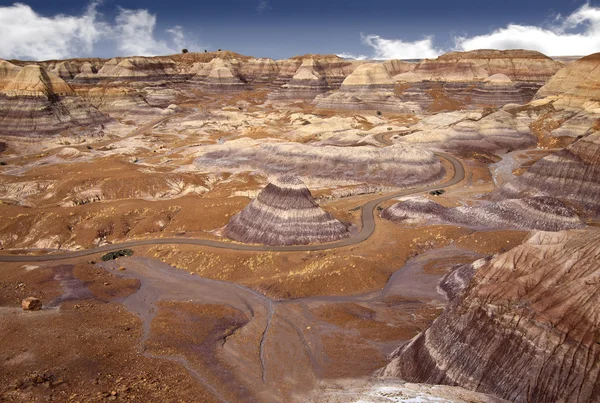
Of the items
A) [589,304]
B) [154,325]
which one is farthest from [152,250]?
[589,304]

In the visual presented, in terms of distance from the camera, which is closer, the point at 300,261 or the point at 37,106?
the point at 300,261

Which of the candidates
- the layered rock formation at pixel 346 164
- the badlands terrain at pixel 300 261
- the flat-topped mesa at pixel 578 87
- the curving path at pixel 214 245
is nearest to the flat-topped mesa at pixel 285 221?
the badlands terrain at pixel 300 261

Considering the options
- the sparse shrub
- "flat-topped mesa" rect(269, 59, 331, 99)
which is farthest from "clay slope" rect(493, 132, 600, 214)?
"flat-topped mesa" rect(269, 59, 331, 99)

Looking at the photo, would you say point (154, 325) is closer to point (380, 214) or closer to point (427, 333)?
point (427, 333)

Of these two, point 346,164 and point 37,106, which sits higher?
point 37,106

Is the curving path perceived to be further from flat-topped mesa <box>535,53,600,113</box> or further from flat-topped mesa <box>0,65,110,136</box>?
flat-topped mesa <box>535,53,600,113</box>

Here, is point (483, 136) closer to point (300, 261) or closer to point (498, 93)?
point (498, 93)

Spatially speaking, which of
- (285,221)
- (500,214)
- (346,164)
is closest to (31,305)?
(285,221)
